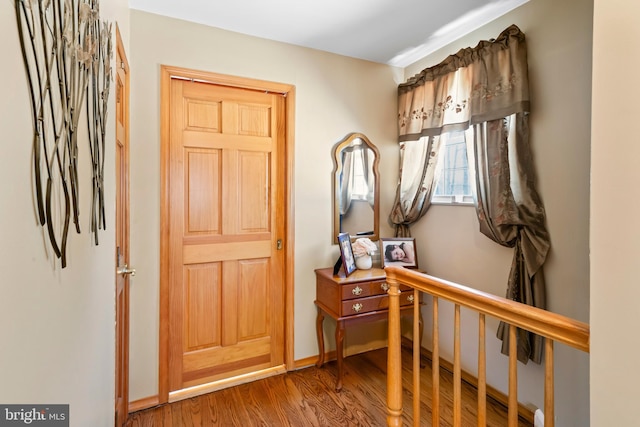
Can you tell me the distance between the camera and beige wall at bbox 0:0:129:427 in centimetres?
50

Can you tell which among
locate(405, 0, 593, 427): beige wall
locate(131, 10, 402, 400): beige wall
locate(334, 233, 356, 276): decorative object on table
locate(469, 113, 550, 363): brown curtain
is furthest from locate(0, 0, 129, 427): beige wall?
locate(405, 0, 593, 427): beige wall

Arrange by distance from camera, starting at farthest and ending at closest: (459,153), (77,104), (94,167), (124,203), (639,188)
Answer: (459,153), (124,203), (94,167), (77,104), (639,188)

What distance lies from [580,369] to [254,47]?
289cm

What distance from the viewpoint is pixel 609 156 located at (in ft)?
2.28

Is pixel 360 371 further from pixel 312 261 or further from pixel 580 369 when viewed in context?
pixel 580 369

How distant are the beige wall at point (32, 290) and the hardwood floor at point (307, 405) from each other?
116 centimetres

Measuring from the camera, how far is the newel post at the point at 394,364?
1474 millimetres

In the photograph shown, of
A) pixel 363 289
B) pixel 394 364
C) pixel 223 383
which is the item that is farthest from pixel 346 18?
pixel 223 383

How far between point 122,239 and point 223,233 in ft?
2.20

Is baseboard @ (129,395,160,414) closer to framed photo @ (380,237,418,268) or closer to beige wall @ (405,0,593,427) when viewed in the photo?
framed photo @ (380,237,418,268)

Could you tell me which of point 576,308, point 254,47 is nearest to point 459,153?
point 576,308

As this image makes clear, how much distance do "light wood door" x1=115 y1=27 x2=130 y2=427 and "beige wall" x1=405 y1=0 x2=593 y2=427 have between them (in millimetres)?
2327

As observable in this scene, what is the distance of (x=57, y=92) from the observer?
0.69 m

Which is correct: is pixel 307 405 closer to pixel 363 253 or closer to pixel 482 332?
pixel 363 253
